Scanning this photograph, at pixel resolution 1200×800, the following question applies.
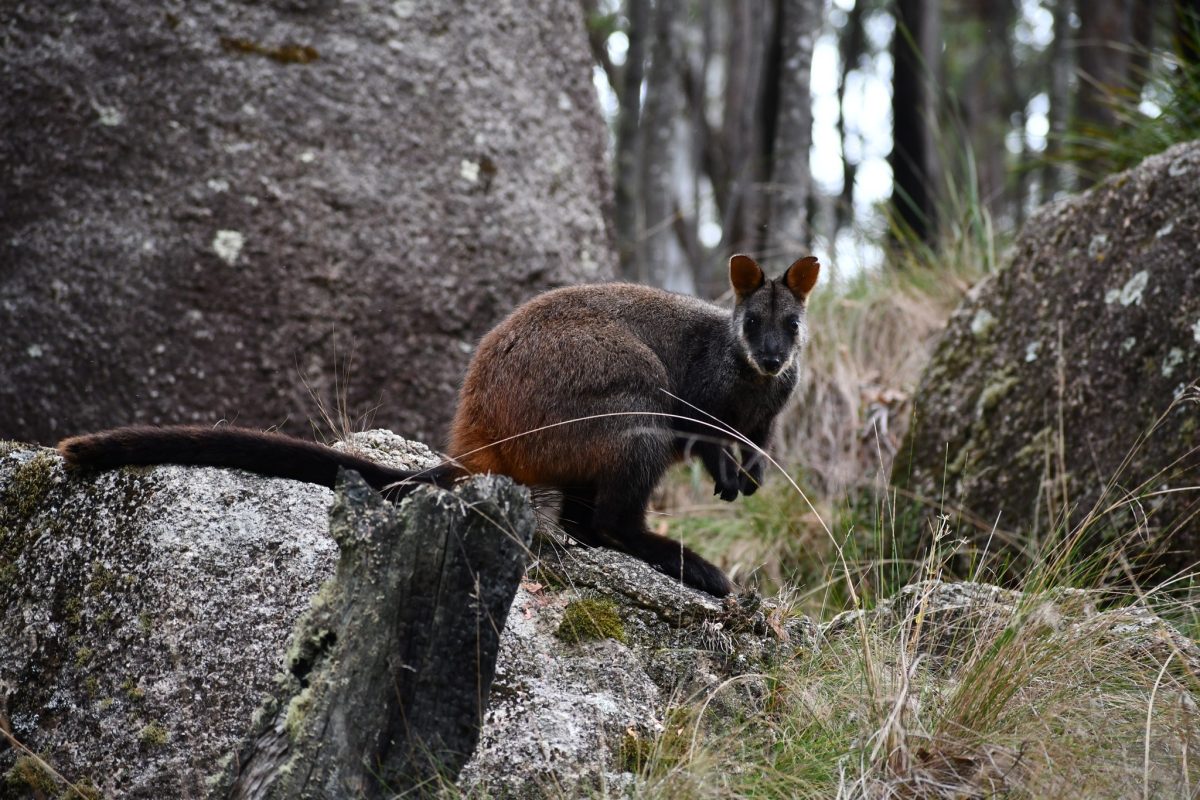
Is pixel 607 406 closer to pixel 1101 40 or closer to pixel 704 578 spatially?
pixel 704 578

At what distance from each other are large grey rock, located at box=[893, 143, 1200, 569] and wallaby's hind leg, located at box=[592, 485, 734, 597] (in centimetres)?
118

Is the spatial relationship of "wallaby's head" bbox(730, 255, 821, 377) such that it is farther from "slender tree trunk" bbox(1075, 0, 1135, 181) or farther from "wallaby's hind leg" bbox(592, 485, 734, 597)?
"slender tree trunk" bbox(1075, 0, 1135, 181)

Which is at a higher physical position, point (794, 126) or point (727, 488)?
point (794, 126)

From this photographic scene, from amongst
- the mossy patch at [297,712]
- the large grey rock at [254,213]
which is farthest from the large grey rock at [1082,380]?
the mossy patch at [297,712]

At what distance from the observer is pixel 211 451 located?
395 centimetres

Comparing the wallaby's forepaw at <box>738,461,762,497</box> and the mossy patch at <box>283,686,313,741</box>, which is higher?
the mossy patch at <box>283,686,313,741</box>

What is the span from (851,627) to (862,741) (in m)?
1.00

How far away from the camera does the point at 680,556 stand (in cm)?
467

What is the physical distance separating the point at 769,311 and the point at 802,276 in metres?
0.23

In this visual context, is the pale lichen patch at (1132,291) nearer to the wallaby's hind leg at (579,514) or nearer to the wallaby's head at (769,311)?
the wallaby's head at (769,311)

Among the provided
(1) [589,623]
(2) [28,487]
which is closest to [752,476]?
(1) [589,623]

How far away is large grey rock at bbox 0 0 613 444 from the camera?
21.8ft

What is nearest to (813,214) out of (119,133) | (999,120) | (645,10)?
(645,10)

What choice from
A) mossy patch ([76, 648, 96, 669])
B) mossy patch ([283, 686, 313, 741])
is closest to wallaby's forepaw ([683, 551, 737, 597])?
mossy patch ([283, 686, 313, 741])
